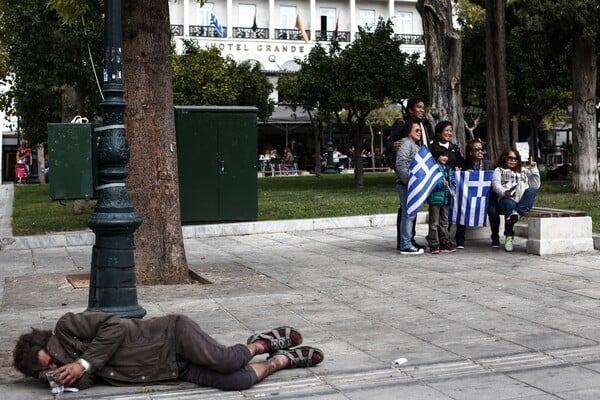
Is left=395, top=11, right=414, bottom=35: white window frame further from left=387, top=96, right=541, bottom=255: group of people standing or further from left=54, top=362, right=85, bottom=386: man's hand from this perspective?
left=54, top=362, right=85, bottom=386: man's hand

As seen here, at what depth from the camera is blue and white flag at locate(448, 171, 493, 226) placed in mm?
11406

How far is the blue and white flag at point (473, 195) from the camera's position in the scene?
1141 cm

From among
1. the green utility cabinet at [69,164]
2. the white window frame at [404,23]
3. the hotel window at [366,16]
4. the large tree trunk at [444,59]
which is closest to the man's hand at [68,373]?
the green utility cabinet at [69,164]

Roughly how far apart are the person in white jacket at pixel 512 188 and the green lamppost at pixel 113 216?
6.11m

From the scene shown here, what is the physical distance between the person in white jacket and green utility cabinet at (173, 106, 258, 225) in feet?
16.8

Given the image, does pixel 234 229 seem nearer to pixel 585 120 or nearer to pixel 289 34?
pixel 585 120

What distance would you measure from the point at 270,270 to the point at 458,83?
28.7ft

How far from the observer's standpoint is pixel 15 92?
3062 centimetres

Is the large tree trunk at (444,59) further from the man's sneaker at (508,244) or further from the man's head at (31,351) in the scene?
the man's head at (31,351)

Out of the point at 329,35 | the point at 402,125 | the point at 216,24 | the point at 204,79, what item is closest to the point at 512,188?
the point at 402,125

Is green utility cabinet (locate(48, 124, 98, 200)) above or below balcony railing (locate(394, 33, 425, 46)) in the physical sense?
below

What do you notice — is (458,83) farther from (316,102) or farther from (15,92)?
(15,92)

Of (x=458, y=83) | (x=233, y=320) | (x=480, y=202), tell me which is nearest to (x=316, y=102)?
(x=458, y=83)

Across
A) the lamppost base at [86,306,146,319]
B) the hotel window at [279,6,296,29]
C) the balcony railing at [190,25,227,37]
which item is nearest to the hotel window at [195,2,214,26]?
the balcony railing at [190,25,227,37]
